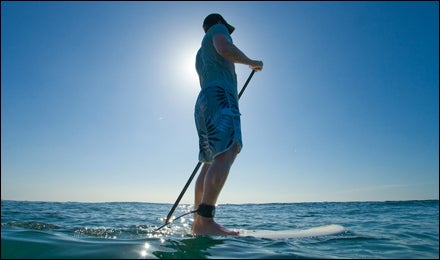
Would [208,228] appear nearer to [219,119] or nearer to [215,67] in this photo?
[219,119]

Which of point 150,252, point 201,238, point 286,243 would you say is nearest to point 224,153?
point 201,238

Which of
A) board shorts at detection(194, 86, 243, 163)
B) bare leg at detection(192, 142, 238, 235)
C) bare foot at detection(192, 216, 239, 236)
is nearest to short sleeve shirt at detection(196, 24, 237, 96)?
board shorts at detection(194, 86, 243, 163)

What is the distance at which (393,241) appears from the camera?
3086mm

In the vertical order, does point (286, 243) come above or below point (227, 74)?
below

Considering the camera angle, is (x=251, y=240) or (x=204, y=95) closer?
(x=251, y=240)

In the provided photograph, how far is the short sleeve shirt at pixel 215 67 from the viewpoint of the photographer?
12.2 ft

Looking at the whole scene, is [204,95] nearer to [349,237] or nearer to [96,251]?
[96,251]

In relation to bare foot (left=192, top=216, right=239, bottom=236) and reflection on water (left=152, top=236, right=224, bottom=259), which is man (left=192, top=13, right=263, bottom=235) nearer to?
bare foot (left=192, top=216, right=239, bottom=236)

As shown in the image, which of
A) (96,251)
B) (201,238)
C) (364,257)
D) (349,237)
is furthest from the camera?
(349,237)

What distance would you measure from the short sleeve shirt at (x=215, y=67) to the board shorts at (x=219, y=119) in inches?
4.8

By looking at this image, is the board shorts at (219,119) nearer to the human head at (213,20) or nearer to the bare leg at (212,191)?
the bare leg at (212,191)

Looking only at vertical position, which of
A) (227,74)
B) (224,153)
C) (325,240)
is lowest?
(325,240)

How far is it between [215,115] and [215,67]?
736mm

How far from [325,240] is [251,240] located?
2.90ft
